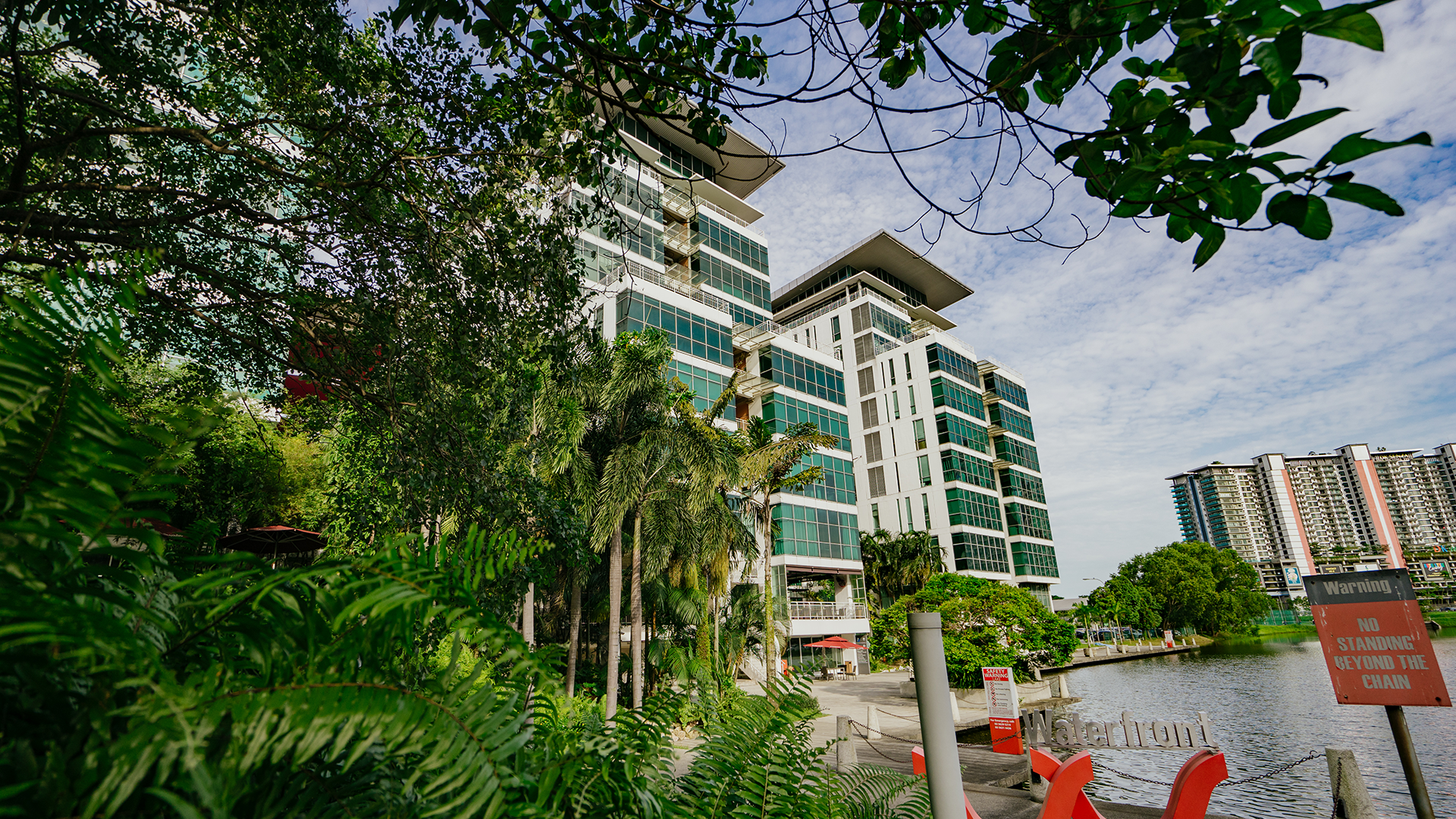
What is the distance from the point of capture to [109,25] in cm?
493

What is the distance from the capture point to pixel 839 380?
128 feet

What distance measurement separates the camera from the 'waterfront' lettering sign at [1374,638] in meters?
5.54

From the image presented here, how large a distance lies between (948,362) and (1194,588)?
34.4 meters

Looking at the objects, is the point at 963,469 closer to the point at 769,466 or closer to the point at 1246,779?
the point at 769,466

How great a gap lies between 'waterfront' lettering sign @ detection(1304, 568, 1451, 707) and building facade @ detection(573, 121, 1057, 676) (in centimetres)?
1516

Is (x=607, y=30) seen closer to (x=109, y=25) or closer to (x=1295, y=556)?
(x=109, y=25)

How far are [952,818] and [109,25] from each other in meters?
7.46

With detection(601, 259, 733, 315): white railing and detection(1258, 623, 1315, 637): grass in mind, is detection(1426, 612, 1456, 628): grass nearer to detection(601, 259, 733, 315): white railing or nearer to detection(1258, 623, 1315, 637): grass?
detection(1258, 623, 1315, 637): grass

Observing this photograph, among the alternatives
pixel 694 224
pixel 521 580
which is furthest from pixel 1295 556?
pixel 521 580

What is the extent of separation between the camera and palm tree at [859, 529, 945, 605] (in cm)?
4156

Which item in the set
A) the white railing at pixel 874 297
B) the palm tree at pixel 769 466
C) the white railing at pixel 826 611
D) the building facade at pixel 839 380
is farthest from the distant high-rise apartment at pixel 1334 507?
the palm tree at pixel 769 466

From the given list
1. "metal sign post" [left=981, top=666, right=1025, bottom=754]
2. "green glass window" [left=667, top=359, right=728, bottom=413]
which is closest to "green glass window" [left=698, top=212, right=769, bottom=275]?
"green glass window" [left=667, top=359, right=728, bottom=413]

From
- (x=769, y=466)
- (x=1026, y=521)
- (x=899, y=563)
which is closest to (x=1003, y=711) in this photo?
(x=769, y=466)

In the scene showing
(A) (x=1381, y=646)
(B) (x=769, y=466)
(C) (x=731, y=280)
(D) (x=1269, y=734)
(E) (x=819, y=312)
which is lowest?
(D) (x=1269, y=734)
